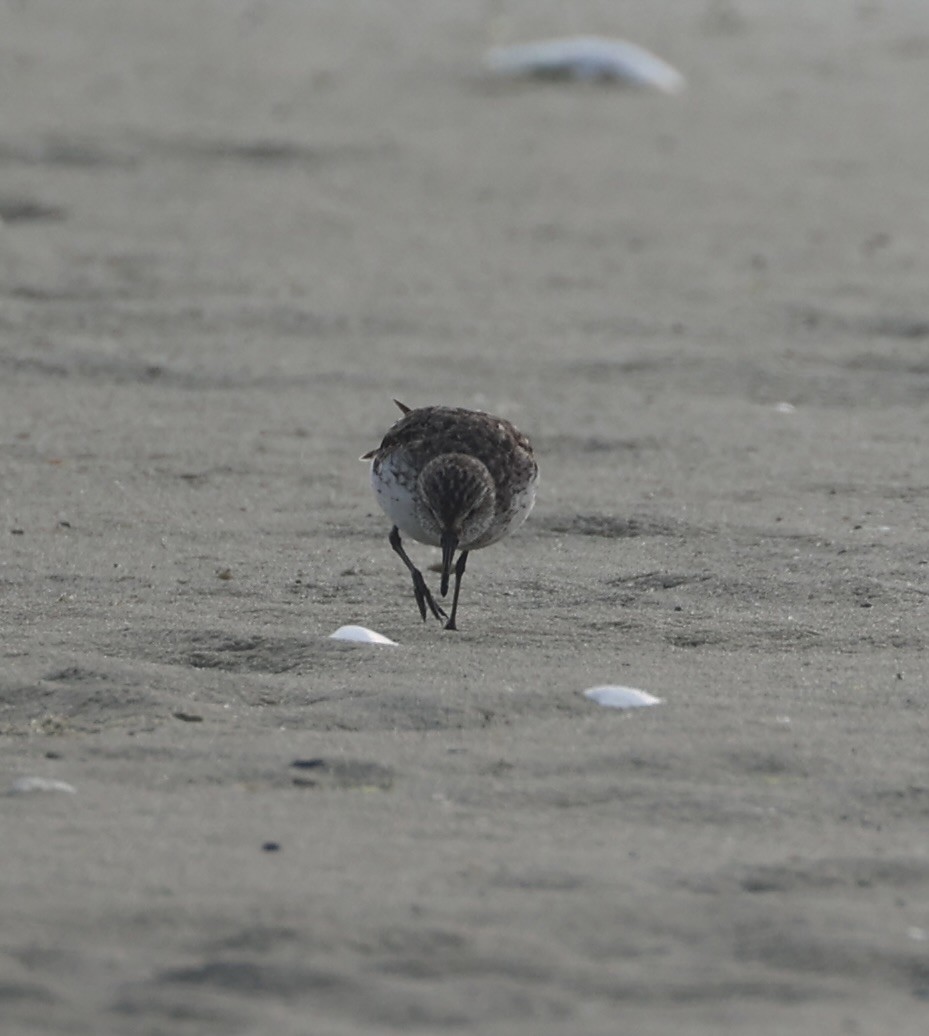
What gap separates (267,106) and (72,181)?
9.13 ft

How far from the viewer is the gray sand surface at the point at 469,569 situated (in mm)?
3430

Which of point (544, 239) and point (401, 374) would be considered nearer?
point (401, 374)

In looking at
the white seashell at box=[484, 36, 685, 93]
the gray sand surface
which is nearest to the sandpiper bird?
the gray sand surface

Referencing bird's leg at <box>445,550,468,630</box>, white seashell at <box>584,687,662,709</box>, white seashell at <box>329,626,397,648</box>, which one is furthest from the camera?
bird's leg at <box>445,550,468,630</box>

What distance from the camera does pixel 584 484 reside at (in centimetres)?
749

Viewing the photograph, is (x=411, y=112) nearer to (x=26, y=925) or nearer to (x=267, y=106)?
(x=267, y=106)

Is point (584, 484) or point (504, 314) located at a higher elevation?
point (504, 314)

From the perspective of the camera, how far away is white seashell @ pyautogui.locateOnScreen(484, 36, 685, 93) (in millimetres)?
15734

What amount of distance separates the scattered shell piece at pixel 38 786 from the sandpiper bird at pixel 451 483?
1.69 metres

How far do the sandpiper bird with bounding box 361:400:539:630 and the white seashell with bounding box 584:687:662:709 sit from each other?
2.89ft

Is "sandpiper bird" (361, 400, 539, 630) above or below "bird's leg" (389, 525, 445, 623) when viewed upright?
above

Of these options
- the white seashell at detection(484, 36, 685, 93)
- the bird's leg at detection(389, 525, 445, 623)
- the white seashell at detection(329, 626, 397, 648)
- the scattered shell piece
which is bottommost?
the scattered shell piece

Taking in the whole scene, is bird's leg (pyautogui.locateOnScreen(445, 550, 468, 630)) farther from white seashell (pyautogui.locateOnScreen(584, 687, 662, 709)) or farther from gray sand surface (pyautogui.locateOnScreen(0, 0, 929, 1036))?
white seashell (pyautogui.locateOnScreen(584, 687, 662, 709))

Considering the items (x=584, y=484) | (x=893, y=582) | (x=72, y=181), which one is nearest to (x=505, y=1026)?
(x=893, y=582)
